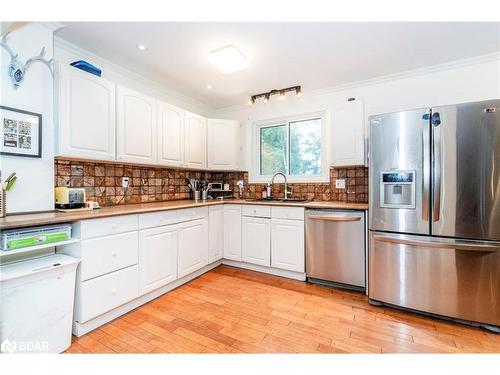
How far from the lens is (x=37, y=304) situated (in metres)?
1.41

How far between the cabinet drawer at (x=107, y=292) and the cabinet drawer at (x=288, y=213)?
1580mm

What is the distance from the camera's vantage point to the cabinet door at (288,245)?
105 inches

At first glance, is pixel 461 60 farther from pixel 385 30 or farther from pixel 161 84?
pixel 161 84

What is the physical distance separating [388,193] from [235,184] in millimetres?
2323

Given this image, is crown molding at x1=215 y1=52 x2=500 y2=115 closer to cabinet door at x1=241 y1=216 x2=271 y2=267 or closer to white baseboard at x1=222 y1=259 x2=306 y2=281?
cabinet door at x1=241 y1=216 x2=271 y2=267

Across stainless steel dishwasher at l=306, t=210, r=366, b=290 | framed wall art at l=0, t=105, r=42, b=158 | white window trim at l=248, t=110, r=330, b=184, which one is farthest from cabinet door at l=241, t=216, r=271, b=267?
framed wall art at l=0, t=105, r=42, b=158

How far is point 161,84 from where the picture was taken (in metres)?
2.98

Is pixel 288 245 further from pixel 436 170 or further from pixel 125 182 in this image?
pixel 125 182

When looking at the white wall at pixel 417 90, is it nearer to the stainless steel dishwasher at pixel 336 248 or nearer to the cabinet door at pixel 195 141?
the cabinet door at pixel 195 141

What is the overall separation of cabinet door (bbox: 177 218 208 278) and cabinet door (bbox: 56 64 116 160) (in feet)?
3.49

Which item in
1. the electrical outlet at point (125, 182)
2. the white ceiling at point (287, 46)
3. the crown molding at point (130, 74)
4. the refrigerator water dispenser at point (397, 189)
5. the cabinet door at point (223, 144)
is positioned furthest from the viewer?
the cabinet door at point (223, 144)

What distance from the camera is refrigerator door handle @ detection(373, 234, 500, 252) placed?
1740mm

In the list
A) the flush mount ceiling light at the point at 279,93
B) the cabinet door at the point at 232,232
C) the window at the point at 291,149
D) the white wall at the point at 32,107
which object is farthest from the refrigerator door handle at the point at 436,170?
the white wall at the point at 32,107
